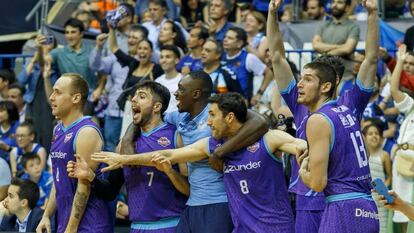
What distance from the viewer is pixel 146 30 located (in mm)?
15828

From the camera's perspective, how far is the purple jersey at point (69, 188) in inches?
406

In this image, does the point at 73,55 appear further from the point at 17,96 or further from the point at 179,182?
the point at 179,182

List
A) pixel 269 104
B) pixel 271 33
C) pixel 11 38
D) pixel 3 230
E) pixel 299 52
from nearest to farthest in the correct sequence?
1. pixel 271 33
2. pixel 3 230
3. pixel 269 104
4. pixel 299 52
5. pixel 11 38

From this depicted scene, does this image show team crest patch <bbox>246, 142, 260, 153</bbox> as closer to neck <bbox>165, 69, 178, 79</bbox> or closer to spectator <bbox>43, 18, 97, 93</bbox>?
neck <bbox>165, 69, 178, 79</bbox>

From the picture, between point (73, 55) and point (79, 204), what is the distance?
6.10 metres

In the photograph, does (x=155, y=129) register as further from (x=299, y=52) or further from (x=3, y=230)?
(x=299, y=52)

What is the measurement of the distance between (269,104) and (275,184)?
14.3ft

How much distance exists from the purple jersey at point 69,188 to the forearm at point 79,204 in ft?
0.35

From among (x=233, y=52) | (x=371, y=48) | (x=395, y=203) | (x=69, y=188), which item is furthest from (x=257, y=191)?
(x=233, y=52)

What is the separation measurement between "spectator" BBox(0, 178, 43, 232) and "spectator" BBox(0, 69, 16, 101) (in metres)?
4.72

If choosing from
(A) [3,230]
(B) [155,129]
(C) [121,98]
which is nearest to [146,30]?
(C) [121,98]

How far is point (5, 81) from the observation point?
16.8 m

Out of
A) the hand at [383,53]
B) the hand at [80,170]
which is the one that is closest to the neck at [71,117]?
the hand at [80,170]

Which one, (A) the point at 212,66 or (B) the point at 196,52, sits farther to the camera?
(B) the point at 196,52
